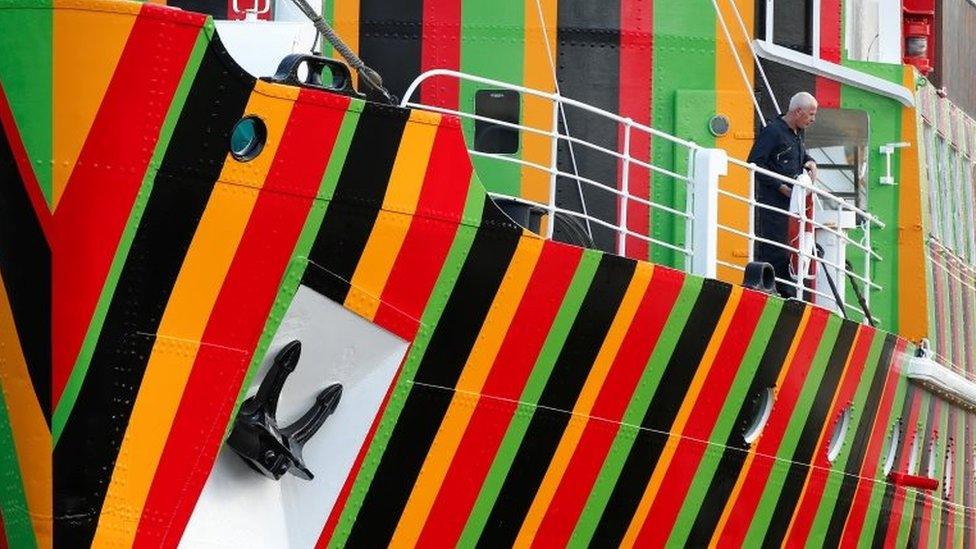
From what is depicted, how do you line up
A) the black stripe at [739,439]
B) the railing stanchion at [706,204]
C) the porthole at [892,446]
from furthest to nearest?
1. the porthole at [892,446]
2. the railing stanchion at [706,204]
3. the black stripe at [739,439]

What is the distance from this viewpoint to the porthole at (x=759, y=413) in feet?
35.1

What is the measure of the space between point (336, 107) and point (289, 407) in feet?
3.70

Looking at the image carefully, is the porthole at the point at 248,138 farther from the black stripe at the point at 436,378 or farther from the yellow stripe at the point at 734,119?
the yellow stripe at the point at 734,119

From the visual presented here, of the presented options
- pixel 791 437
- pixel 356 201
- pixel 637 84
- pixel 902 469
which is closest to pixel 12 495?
pixel 356 201

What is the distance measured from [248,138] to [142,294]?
0.70 m

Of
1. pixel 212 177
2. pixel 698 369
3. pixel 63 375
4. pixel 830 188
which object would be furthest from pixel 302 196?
pixel 830 188

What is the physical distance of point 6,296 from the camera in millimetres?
8344

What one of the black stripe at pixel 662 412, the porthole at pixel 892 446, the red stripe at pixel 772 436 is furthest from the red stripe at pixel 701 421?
the porthole at pixel 892 446

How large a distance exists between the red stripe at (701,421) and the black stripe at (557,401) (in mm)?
748

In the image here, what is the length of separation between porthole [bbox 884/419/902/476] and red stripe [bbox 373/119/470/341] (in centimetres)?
386

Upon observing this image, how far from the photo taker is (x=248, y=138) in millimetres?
8648

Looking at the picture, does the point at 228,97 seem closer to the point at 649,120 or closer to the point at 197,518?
the point at 197,518

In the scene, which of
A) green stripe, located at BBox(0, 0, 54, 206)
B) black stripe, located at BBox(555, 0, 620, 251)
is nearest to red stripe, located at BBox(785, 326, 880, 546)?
black stripe, located at BBox(555, 0, 620, 251)

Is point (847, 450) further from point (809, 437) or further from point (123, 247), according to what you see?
point (123, 247)
